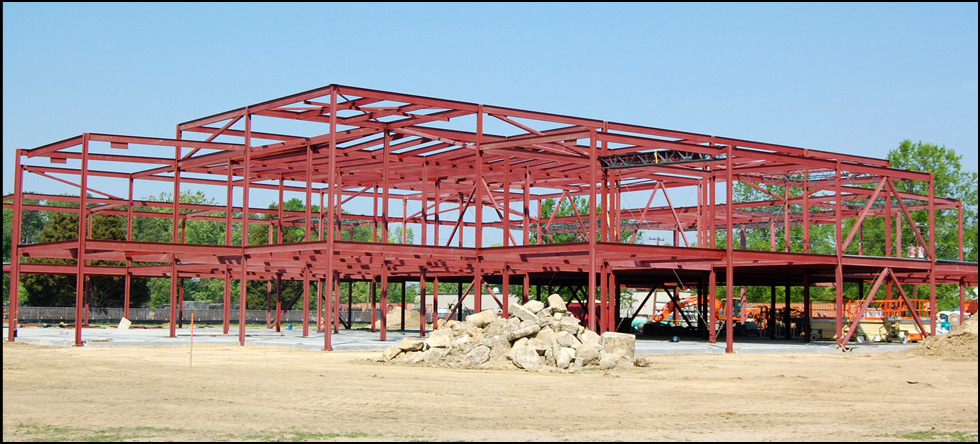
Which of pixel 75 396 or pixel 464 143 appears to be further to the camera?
pixel 464 143

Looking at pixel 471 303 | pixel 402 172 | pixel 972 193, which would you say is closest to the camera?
pixel 402 172

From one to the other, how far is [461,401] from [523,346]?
9241 millimetres

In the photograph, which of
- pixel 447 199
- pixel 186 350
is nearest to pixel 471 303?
pixel 447 199

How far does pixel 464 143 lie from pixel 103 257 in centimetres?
1643

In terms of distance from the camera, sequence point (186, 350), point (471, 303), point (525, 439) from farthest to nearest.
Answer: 1. point (471, 303)
2. point (186, 350)
3. point (525, 439)

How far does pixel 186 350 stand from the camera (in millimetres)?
35438

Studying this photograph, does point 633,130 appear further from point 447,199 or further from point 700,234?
point 447,199

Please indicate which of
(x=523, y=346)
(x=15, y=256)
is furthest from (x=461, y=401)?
(x=15, y=256)

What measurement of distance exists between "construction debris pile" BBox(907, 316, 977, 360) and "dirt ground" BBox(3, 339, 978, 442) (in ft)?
14.7

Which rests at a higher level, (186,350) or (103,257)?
(103,257)

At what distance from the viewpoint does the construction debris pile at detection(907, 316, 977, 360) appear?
36.4 metres

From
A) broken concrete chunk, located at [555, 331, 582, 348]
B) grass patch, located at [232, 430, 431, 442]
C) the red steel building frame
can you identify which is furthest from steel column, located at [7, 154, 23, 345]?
grass patch, located at [232, 430, 431, 442]

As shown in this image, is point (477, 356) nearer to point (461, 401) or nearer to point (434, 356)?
point (434, 356)

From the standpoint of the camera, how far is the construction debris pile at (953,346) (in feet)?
119
